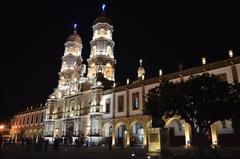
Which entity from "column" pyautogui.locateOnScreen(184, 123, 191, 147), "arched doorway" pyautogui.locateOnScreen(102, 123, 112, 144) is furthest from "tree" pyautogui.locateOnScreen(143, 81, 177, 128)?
"arched doorway" pyautogui.locateOnScreen(102, 123, 112, 144)

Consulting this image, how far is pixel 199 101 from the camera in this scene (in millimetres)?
17359

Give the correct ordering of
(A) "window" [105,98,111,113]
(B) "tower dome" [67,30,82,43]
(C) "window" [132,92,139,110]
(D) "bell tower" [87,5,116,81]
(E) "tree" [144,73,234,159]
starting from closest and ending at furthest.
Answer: (E) "tree" [144,73,234,159], (C) "window" [132,92,139,110], (A) "window" [105,98,111,113], (D) "bell tower" [87,5,116,81], (B) "tower dome" [67,30,82,43]

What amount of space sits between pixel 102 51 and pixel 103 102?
1362 cm

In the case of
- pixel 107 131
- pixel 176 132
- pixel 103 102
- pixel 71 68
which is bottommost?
pixel 176 132

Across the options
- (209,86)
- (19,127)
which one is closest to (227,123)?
(209,86)

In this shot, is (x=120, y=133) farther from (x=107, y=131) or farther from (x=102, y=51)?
(x=102, y=51)

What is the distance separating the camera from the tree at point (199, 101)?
16.8 m

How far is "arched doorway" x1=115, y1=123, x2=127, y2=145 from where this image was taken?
41.3m

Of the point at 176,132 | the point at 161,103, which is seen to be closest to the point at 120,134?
the point at 176,132

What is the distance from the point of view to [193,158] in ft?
52.9

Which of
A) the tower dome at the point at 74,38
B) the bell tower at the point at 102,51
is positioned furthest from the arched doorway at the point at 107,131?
the tower dome at the point at 74,38

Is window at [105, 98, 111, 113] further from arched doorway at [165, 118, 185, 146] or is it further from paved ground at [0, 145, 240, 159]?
paved ground at [0, 145, 240, 159]

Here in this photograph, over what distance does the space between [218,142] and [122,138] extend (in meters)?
19.5

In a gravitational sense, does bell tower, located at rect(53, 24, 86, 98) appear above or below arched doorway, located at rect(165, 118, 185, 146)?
above
